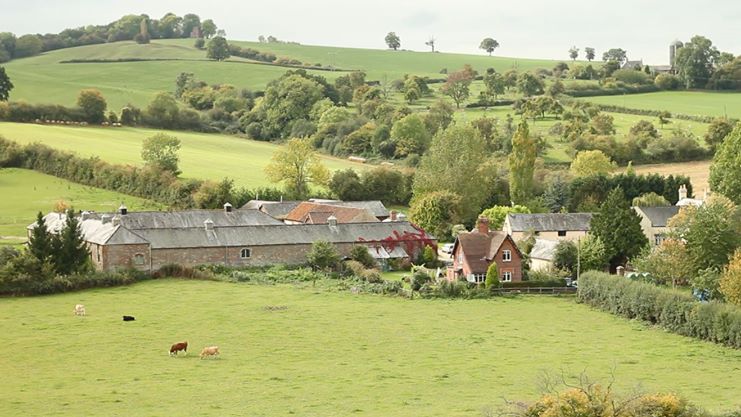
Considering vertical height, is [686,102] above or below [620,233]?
above

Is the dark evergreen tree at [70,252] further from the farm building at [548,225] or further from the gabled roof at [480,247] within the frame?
the farm building at [548,225]

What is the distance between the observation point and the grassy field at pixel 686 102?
4987 inches

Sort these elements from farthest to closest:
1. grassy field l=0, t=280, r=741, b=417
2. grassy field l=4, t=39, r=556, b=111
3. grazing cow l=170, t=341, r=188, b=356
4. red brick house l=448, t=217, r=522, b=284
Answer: grassy field l=4, t=39, r=556, b=111 < red brick house l=448, t=217, r=522, b=284 < grazing cow l=170, t=341, r=188, b=356 < grassy field l=0, t=280, r=741, b=417

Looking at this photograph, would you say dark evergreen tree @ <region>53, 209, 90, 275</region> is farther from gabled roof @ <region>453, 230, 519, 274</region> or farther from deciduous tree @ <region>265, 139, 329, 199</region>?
deciduous tree @ <region>265, 139, 329, 199</region>

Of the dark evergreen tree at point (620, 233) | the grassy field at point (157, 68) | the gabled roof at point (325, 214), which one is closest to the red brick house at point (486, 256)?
the dark evergreen tree at point (620, 233)

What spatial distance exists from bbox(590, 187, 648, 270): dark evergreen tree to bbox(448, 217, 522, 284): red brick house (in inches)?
224

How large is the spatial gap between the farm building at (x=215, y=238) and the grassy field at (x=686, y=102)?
64.0m

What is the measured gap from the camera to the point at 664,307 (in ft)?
167

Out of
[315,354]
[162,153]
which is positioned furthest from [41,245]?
[162,153]

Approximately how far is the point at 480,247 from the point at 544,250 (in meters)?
5.43

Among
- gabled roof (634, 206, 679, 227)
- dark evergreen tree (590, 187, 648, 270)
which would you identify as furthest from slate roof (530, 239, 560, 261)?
gabled roof (634, 206, 679, 227)

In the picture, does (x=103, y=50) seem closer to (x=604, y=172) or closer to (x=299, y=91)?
(x=299, y=91)

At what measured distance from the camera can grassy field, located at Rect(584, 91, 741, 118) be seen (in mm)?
126669

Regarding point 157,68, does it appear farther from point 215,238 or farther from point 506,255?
point 506,255
